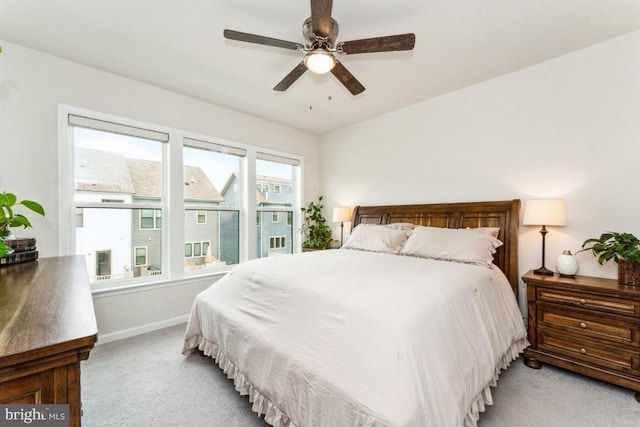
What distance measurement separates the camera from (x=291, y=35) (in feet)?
7.50

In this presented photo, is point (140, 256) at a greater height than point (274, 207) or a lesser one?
lesser

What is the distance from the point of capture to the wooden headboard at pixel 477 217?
2.78 meters

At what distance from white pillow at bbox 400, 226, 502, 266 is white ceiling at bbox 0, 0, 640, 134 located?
65.7 inches

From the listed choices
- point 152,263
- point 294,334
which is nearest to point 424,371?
point 294,334

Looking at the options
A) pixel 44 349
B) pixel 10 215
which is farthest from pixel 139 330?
pixel 44 349

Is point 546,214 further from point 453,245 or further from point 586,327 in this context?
point 586,327

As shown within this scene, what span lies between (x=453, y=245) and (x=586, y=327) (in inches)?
42.4

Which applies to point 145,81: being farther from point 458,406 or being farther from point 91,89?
point 458,406

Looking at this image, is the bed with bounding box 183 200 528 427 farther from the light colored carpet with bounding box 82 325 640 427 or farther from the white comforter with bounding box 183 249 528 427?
the light colored carpet with bounding box 82 325 640 427

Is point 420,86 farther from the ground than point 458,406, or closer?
farther from the ground

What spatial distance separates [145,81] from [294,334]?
314 cm

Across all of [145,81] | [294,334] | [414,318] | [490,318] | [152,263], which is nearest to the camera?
[414,318]

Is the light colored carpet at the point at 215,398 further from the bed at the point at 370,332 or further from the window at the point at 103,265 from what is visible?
the window at the point at 103,265

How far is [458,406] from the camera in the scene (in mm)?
1340
